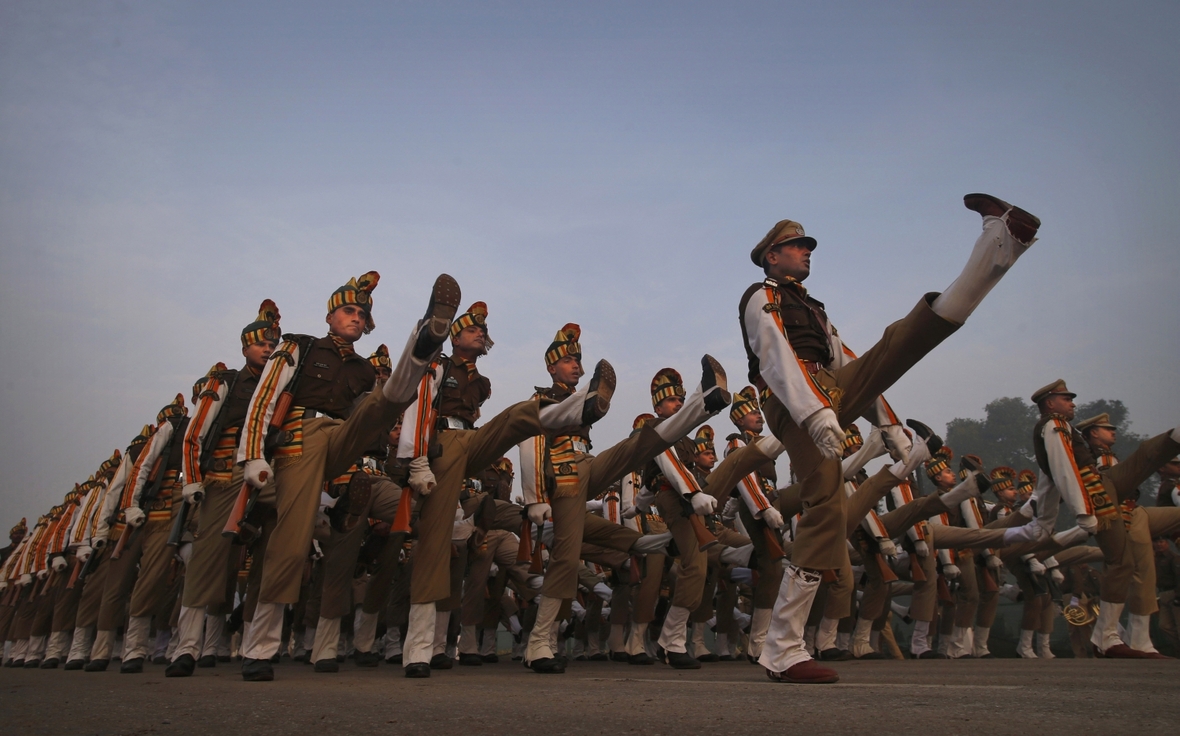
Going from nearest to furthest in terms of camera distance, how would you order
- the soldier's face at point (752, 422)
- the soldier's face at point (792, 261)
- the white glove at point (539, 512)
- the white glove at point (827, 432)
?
the white glove at point (827, 432) < the soldier's face at point (792, 261) < the white glove at point (539, 512) < the soldier's face at point (752, 422)

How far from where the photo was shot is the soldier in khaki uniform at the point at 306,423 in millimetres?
4801

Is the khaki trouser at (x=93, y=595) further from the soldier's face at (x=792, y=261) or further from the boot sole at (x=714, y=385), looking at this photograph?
the soldier's face at (x=792, y=261)

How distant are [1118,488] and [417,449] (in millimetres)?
6681

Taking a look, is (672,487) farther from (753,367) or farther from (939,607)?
(939,607)

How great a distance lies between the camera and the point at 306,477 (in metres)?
5.34

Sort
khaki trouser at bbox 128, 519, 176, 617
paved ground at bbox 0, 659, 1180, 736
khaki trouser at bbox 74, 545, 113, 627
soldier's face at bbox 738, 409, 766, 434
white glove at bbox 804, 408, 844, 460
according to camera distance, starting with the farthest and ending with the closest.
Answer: soldier's face at bbox 738, 409, 766, 434 < khaki trouser at bbox 74, 545, 113, 627 < khaki trouser at bbox 128, 519, 176, 617 < white glove at bbox 804, 408, 844, 460 < paved ground at bbox 0, 659, 1180, 736

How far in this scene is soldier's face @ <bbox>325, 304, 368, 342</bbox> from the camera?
6.31m

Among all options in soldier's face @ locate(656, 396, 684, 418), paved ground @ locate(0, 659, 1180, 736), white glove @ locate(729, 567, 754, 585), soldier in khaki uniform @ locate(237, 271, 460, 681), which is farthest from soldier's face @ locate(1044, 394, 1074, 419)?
soldier in khaki uniform @ locate(237, 271, 460, 681)

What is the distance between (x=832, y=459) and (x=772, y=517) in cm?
431

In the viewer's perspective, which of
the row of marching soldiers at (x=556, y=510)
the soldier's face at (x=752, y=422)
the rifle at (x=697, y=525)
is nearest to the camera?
the row of marching soldiers at (x=556, y=510)

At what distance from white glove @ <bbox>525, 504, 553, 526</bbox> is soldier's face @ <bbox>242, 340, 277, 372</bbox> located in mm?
2715

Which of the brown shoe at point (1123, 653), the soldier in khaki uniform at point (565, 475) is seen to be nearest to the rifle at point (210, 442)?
the soldier in khaki uniform at point (565, 475)

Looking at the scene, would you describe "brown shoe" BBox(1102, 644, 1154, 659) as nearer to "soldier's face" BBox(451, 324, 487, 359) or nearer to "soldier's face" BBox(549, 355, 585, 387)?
"soldier's face" BBox(549, 355, 585, 387)

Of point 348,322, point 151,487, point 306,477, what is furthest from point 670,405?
point 151,487
